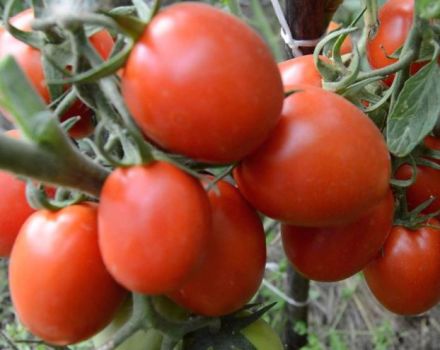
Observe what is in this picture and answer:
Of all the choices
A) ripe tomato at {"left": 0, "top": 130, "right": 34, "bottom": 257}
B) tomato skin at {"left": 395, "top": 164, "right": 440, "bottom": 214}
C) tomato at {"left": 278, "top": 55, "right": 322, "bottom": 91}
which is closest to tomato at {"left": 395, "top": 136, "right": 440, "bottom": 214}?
tomato skin at {"left": 395, "top": 164, "right": 440, "bottom": 214}

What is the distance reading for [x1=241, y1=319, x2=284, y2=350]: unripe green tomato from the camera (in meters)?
0.67

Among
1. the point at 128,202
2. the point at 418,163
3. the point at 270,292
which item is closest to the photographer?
the point at 128,202

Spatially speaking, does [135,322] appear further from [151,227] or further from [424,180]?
[424,180]

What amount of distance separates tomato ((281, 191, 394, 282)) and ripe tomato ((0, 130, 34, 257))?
24 centimetres

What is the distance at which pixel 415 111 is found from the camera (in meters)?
0.57

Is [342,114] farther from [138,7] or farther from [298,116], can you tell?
[138,7]

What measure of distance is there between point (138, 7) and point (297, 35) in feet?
1.49

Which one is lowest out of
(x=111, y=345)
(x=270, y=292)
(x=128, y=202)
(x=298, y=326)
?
(x=270, y=292)

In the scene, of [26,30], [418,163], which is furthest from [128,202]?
[418,163]

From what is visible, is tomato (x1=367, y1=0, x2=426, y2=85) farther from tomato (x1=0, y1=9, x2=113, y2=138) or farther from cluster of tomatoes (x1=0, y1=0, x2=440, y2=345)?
tomato (x1=0, y1=9, x2=113, y2=138)

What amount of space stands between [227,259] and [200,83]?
6.4 inches

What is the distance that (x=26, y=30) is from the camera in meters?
0.56

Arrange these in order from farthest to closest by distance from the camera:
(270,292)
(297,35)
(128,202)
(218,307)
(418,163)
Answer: (270,292) → (297,35) → (418,163) → (218,307) → (128,202)

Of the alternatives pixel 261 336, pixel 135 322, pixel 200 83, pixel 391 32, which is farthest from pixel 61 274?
pixel 391 32
